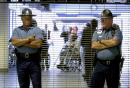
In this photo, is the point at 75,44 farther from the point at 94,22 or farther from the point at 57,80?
the point at 57,80

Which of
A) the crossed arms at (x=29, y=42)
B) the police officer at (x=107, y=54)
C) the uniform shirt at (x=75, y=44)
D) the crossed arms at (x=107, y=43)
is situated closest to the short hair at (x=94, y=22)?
the uniform shirt at (x=75, y=44)

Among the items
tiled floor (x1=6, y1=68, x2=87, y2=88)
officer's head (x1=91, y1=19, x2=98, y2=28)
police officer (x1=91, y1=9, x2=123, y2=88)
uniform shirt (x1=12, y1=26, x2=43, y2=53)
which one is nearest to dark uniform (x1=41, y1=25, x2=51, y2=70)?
tiled floor (x1=6, y1=68, x2=87, y2=88)

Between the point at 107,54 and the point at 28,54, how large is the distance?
1.14 meters

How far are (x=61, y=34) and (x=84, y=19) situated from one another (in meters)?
0.49

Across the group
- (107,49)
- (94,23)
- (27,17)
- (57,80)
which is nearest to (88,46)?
(94,23)

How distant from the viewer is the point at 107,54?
228 inches

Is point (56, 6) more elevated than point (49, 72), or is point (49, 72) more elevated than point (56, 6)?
point (56, 6)

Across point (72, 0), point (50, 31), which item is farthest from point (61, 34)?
point (72, 0)

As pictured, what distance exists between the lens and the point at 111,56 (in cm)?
580

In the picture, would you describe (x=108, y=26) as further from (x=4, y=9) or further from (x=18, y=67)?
(x=4, y=9)

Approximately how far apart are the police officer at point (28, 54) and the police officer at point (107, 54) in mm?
838

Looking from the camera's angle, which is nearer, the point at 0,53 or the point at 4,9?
the point at 4,9

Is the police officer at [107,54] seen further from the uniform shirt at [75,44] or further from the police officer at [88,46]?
the uniform shirt at [75,44]

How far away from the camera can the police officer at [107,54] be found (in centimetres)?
581
